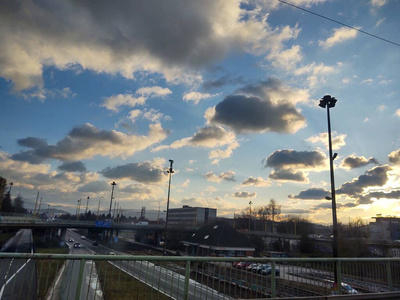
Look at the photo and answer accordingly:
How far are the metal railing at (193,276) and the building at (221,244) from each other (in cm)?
3793

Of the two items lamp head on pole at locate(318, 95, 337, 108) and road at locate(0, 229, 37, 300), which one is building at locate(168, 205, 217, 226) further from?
lamp head on pole at locate(318, 95, 337, 108)

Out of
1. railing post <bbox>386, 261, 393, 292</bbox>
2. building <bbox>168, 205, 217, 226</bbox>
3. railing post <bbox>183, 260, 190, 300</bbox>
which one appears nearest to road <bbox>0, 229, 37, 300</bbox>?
railing post <bbox>183, 260, 190, 300</bbox>

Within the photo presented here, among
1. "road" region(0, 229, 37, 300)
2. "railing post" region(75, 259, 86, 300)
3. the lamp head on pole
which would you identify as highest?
the lamp head on pole

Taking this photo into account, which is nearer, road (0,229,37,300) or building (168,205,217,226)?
road (0,229,37,300)

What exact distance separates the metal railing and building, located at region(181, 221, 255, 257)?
37.9 m

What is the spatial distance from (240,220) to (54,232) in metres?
76.5

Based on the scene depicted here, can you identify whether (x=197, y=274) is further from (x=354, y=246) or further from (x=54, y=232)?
(x=54, y=232)

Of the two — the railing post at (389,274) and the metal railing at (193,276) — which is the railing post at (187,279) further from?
the railing post at (389,274)

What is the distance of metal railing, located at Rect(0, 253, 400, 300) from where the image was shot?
4.60 meters

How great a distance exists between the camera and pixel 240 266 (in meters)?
5.91

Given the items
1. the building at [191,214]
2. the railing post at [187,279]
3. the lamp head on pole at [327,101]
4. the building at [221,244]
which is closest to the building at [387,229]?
the building at [221,244]

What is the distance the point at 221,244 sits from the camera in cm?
4356

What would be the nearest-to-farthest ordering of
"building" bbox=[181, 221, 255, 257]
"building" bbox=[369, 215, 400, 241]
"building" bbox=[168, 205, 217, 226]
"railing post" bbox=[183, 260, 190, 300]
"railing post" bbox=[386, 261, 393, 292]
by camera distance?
"railing post" bbox=[183, 260, 190, 300]
"railing post" bbox=[386, 261, 393, 292]
"building" bbox=[181, 221, 255, 257]
"building" bbox=[369, 215, 400, 241]
"building" bbox=[168, 205, 217, 226]

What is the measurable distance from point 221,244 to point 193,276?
133 ft
